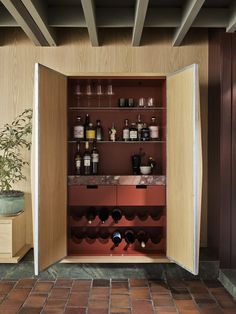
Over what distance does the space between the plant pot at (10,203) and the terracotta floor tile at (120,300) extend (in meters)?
1.33

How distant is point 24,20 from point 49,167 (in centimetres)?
139

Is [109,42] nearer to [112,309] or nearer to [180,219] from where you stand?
[180,219]

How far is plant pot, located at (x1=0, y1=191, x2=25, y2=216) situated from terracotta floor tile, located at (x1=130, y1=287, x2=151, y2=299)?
1.42 meters

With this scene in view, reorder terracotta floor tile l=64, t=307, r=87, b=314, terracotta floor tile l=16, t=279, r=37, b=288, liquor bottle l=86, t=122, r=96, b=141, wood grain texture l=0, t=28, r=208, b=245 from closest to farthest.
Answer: terracotta floor tile l=64, t=307, r=87, b=314 → terracotta floor tile l=16, t=279, r=37, b=288 → liquor bottle l=86, t=122, r=96, b=141 → wood grain texture l=0, t=28, r=208, b=245

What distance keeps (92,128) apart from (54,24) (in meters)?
1.16

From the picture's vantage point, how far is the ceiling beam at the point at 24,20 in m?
3.28

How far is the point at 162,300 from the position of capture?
3.44m

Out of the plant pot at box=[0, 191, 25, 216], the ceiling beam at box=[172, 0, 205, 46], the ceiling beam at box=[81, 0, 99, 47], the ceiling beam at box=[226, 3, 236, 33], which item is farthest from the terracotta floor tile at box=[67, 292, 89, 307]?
the ceiling beam at box=[226, 3, 236, 33]

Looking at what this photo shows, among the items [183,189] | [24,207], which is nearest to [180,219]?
[183,189]

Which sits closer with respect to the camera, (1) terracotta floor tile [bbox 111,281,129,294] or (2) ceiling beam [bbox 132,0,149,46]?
(2) ceiling beam [bbox 132,0,149,46]

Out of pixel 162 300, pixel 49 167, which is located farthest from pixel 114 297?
pixel 49 167

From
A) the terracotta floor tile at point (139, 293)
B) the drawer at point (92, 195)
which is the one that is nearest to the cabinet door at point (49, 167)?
the drawer at point (92, 195)

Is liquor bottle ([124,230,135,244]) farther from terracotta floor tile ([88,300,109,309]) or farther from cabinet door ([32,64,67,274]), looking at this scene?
terracotta floor tile ([88,300,109,309])

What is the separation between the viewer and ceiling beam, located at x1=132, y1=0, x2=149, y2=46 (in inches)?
126
